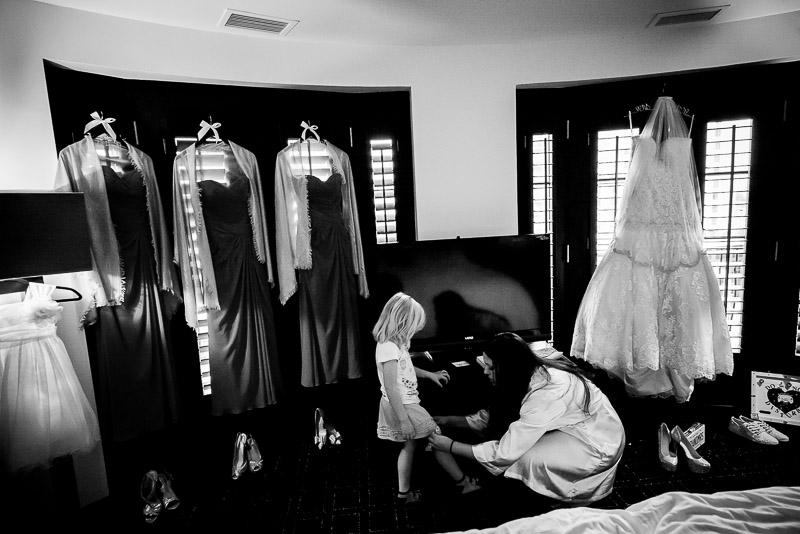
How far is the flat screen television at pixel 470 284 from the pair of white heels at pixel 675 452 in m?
0.87

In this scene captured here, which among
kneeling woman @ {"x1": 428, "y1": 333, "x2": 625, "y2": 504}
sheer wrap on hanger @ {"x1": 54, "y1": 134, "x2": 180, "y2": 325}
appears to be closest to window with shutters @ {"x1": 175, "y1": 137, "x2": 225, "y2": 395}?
sheer wrap on hanger @ {"x1": 54, "y1": 134, "x2": 180, "y2": 325}

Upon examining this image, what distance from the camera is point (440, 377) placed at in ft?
7.98

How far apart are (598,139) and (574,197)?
0.42 meters

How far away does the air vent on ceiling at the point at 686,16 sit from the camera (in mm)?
2453

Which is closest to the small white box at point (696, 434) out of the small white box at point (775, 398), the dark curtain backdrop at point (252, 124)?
the small white box at point (775, 398)

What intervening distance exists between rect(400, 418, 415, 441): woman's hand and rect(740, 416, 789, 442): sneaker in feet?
6.77

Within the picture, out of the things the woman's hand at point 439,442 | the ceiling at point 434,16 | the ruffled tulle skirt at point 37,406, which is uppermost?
the ceiling at point 434,16

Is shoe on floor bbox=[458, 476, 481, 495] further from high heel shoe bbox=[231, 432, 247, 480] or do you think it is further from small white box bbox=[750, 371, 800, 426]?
small white box bbox=[750, 371, 800, 426]

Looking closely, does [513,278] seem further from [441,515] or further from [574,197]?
[441,515]

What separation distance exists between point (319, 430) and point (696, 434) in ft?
7.11

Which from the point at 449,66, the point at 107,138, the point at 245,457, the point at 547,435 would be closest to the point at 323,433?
the point at 245,457

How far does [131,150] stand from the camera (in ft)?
7.55

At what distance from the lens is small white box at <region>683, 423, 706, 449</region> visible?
2.35m

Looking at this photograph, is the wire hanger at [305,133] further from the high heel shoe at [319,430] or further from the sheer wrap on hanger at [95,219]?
the high heel shoe at [319,430]
